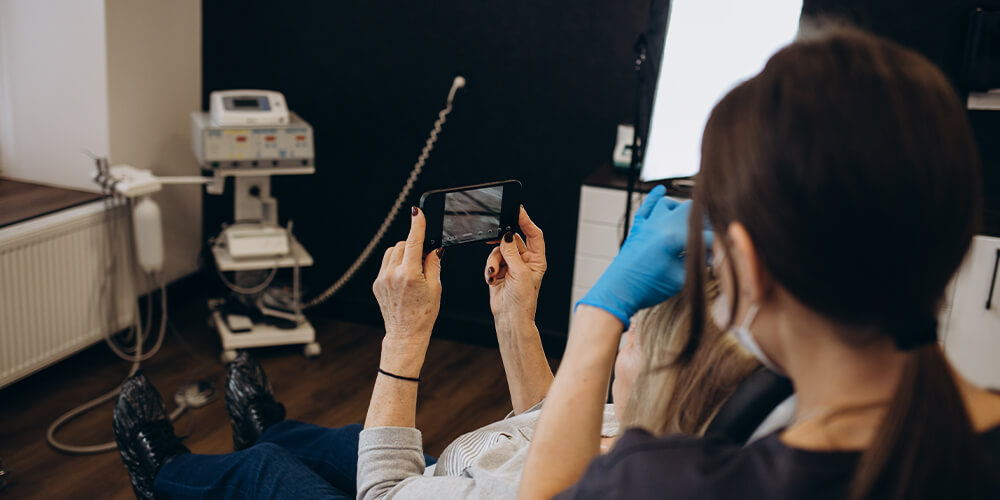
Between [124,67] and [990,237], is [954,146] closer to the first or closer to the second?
[990,237]

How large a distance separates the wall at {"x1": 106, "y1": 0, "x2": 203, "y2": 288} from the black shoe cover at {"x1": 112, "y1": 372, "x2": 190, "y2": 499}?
145cm

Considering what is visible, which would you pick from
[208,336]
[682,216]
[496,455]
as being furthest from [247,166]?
[682,216]

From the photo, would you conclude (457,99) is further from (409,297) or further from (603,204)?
(409,297)

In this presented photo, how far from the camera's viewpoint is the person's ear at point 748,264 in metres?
0.72

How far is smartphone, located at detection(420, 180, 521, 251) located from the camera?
4.38 feet

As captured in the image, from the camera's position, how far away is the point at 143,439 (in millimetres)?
1886

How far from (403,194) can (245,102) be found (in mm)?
701

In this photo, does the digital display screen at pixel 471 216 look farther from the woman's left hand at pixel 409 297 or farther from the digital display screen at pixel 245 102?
the digital display screen at pixel 245 102

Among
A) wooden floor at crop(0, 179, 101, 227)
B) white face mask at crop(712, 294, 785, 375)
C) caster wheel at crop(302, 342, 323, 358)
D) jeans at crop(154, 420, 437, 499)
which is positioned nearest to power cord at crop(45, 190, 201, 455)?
wooden floor at crop(0, 179, 101, 227)

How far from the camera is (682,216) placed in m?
1.00

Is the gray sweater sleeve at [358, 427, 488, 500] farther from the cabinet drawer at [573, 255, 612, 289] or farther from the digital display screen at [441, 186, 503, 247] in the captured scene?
the cabinet drawer at [573, 255, 612, 289]

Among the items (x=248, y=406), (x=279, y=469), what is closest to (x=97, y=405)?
(x=248, y=406)

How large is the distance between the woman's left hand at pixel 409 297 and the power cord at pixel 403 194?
2.00m

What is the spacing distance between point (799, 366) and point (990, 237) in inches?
86.4
